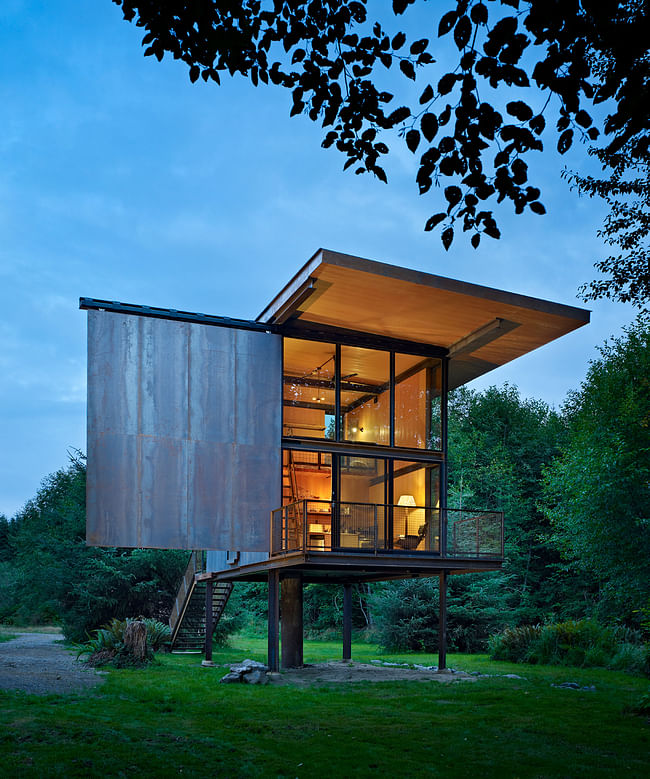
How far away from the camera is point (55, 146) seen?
149 metres

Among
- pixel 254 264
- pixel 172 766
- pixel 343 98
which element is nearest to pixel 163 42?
pixel 343 98

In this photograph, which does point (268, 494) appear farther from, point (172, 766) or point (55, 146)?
point (55, 146)

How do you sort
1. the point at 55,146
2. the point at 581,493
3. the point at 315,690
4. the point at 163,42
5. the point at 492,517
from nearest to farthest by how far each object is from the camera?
the point at 163,42 < the point at 315,690 < the point at 492,517 < the point at 581,493 < the point at 55,146

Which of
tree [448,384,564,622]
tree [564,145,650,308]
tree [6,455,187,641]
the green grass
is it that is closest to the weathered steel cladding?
tree [564,145,650,308]

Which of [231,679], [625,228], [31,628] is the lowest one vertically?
[31,628]

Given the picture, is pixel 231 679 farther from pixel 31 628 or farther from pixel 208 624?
pixel 31 628

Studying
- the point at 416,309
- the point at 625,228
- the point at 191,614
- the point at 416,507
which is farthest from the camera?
the point at 191,614

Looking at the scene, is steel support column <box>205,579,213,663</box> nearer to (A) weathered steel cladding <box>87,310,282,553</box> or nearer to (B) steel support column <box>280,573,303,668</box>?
(B) steel support column <box>280,573,303,668</box>

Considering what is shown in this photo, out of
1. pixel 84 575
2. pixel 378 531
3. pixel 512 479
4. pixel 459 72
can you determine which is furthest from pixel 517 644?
pixel 459 72

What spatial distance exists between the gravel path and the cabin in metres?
2.55

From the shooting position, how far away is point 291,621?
18.9 metres

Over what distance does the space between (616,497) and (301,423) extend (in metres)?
11.2

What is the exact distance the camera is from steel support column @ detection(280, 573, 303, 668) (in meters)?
18.6

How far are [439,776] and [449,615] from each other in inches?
788
